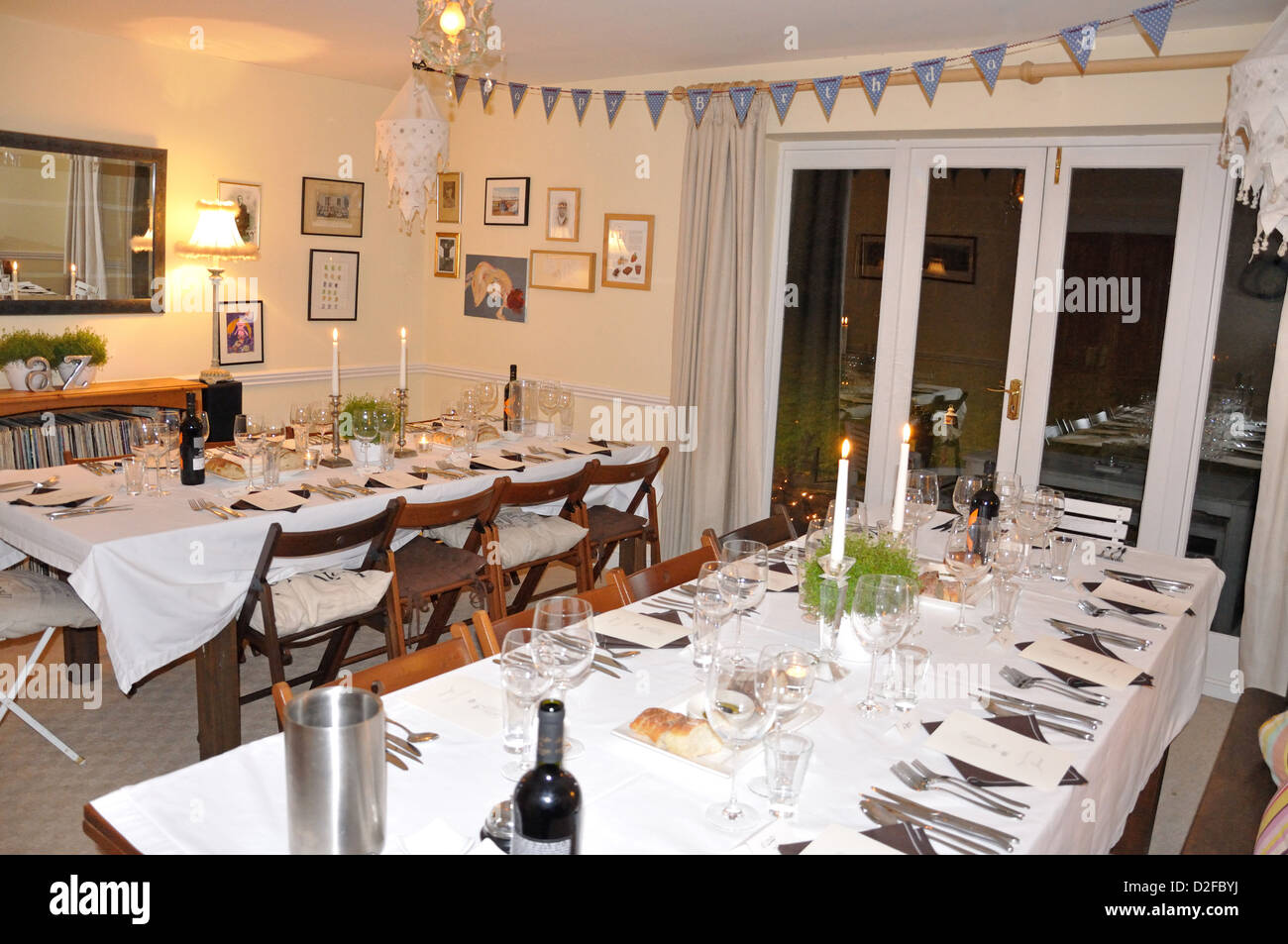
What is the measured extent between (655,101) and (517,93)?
957 millimetres

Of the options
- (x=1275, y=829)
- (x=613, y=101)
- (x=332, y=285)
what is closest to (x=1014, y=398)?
(x=613, y=101)

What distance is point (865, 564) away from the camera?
7.15ft

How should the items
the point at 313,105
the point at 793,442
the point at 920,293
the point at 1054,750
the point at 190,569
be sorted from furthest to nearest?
the point at 313,105, the point at 793,442, the point at 920,293, the point at 190,569, the point at 1054,750

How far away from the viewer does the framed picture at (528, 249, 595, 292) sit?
5855 mm

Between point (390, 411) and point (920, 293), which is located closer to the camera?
point (390, 411)

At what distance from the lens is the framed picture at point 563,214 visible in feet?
19.3

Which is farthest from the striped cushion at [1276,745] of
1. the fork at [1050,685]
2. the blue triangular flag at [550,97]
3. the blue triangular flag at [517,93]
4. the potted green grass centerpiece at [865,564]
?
the blue triangular flag at [517,93]

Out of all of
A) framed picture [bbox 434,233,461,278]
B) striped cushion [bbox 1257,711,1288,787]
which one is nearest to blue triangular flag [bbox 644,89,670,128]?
framed picture [bbox 434,233,461,278]

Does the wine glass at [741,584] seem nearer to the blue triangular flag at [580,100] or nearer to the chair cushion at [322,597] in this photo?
the chair cushion at [322,597]

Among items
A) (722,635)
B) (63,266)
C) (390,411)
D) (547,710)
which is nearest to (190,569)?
(390,411)

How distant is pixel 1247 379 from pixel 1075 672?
2.72 meters

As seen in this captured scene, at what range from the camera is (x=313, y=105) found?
6027 millimetres

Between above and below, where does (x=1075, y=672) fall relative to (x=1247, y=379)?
below
